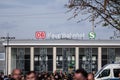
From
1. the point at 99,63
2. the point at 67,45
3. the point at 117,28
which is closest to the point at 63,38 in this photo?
the point at 67,45

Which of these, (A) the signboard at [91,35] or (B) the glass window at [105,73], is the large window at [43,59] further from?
(B) the glass window at [105,73]

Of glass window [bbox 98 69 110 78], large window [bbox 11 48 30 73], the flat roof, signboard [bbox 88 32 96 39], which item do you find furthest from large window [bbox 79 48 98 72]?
glass window [bbox 98 69 110 78]

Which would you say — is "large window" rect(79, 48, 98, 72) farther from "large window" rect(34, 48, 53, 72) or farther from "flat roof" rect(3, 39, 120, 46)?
"large window" rect(34, 48, 53, 72)

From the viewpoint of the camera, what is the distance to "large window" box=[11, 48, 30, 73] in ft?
261

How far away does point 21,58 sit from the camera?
80312 millimetres

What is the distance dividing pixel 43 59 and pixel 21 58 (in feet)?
11.0

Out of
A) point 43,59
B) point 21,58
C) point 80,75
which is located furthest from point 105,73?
point 21,58

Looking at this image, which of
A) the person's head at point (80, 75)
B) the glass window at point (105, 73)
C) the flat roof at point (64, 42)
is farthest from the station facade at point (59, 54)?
the person's head at point (80, 75)

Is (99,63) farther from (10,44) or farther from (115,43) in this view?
(10,44)

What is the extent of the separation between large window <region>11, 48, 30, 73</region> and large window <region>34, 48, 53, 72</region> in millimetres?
1216

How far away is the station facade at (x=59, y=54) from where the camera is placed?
79.0m

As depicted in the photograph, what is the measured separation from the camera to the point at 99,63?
78.8 metres

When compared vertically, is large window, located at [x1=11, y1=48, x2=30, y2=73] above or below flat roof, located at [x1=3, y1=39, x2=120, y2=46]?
below

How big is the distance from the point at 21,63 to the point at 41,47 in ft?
14.1
